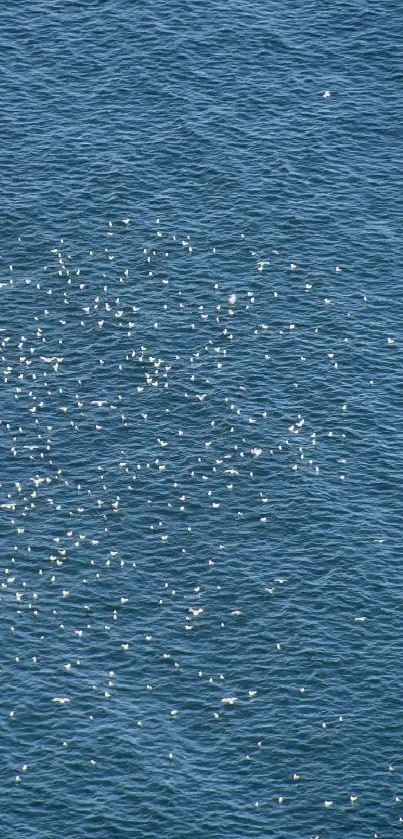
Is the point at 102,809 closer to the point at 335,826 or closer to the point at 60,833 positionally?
the point at 60,833

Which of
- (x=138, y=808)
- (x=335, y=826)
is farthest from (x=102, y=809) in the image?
(x=335, y=826)

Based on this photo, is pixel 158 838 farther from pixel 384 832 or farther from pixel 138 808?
pixel 384 832

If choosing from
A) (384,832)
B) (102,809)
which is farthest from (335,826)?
(102,809)

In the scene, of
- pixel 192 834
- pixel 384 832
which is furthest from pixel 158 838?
pixel 384 832

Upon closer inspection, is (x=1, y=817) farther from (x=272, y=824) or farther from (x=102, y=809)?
(x=272, y=824)

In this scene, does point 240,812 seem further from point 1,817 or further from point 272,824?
point 1,817
